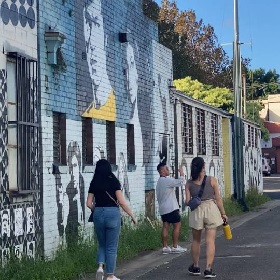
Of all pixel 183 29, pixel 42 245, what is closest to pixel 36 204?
pixel 42 245

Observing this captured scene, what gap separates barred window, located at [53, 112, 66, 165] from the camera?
12.0 m

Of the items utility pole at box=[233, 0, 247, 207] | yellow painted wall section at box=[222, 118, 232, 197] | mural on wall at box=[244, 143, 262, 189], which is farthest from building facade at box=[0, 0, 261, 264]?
mural on wall at box=[244, 143, 262, 189]

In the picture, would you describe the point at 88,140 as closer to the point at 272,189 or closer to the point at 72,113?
the point at 72,113

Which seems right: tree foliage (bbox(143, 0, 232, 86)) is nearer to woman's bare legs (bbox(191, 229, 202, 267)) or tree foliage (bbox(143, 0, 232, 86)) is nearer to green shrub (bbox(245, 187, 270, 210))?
green shrub (bbox(245, 187, 270, 210))

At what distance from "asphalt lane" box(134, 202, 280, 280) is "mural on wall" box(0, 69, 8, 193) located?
242cm

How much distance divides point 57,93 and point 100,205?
2.90 meters

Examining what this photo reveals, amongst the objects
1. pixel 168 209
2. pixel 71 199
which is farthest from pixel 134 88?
pixel 71 199

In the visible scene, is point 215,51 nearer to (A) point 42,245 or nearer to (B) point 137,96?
(B) point 137,96

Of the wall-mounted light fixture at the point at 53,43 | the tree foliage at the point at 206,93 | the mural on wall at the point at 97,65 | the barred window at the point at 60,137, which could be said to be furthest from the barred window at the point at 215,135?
the tree foliage at the point at 206,93

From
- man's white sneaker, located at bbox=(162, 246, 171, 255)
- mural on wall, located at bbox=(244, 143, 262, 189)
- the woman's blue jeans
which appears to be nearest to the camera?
the woman's blue jeans

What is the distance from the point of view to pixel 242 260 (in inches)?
470

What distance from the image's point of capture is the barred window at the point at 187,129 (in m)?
21.5

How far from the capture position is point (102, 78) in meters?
14.4

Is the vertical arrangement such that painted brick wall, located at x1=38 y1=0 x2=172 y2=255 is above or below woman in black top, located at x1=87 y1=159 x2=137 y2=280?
above
